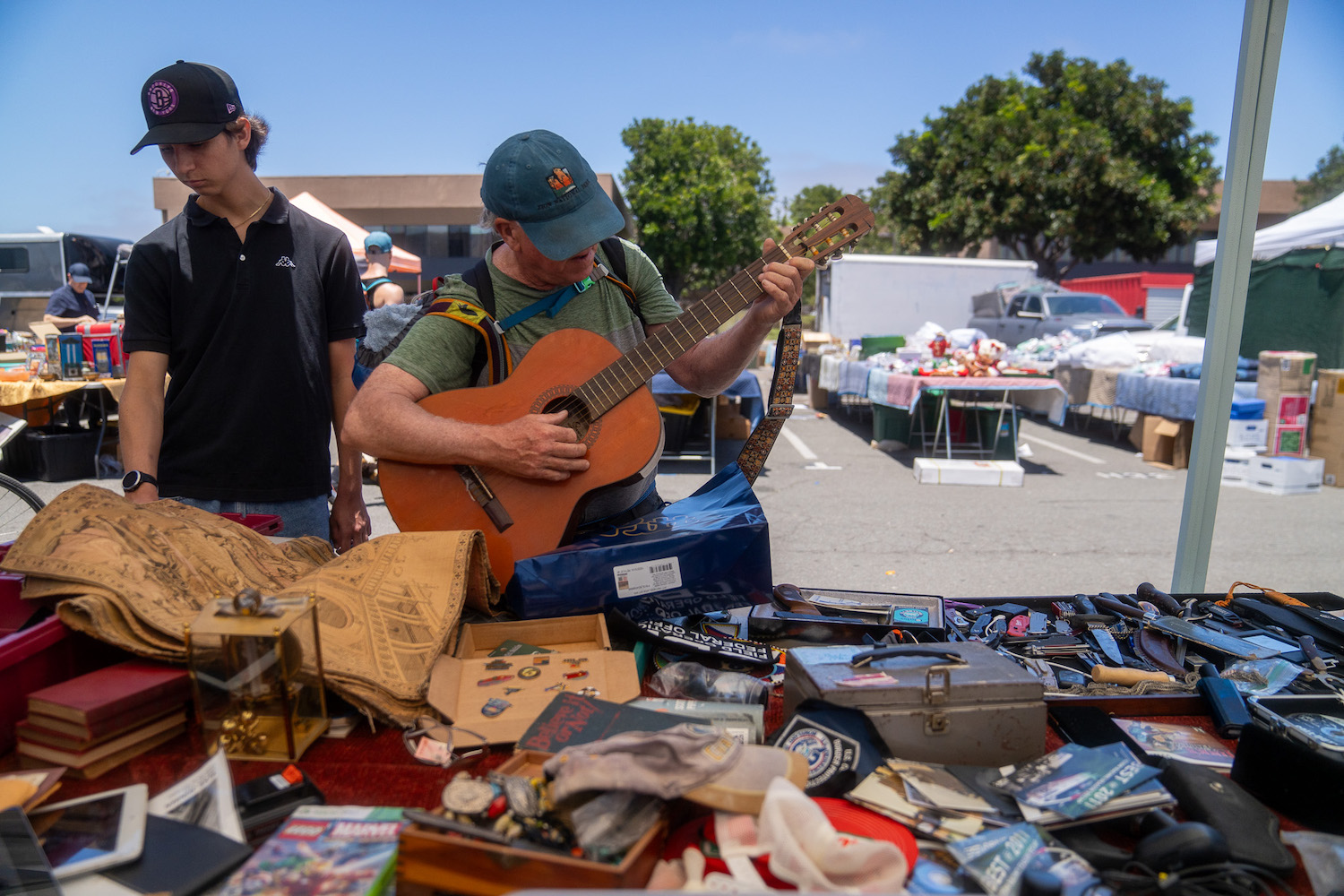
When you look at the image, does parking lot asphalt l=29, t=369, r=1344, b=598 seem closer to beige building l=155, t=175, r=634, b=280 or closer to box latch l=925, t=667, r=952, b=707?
box latch l=925, t=667, r=952, b=707

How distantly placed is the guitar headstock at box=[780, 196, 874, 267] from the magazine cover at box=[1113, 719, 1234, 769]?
1.16 meters

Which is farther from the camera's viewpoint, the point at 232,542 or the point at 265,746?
the point at 232,542

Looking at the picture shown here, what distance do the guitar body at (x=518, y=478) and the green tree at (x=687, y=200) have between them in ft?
99.3

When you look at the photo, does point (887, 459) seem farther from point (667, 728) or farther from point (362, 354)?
point (667, 728)

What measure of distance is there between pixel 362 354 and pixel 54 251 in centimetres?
Answer: 1740

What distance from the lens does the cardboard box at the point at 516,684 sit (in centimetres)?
133

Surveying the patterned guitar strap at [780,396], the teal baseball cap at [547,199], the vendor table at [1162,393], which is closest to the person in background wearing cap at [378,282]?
the teal baseball cap at [547,199]

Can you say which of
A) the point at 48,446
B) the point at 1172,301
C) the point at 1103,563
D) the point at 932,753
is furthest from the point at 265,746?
Result: the point at 1172,301

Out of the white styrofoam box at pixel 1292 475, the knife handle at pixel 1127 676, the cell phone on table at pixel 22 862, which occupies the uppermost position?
the knife handle at pixel 1127 676

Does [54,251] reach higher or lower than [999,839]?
higher

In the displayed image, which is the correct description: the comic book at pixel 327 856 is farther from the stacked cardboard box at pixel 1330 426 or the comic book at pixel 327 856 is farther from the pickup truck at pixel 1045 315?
the pickup truck at pixel 1045 315

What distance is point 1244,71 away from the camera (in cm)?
228

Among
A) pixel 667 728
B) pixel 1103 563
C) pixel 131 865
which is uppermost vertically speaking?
pixel 667 728

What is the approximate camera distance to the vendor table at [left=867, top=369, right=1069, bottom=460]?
7.77 metres
